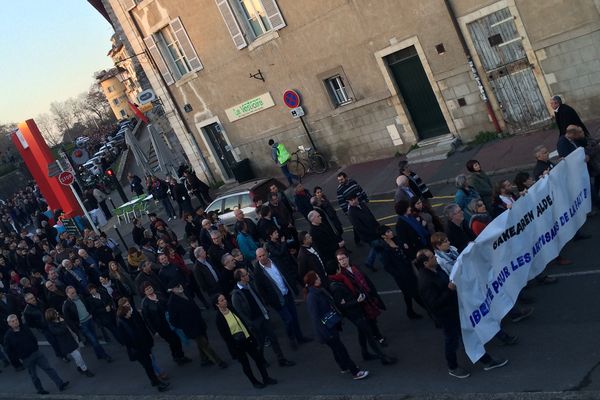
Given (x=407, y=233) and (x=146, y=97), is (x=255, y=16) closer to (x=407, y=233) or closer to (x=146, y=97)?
(x=146, y=97)

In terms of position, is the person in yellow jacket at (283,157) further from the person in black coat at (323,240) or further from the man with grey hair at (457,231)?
the man with grey hair at (457,231)

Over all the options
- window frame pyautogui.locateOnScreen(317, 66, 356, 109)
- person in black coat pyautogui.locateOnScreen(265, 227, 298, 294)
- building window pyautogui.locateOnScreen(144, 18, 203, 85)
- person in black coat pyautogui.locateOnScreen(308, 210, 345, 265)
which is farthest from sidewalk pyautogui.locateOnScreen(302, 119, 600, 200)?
building window pyautogui.locateOnScreen(144, 18, 203, 85)

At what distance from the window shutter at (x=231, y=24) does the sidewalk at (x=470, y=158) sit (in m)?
6.11

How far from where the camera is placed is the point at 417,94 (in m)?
21.5

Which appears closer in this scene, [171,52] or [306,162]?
[306,162]

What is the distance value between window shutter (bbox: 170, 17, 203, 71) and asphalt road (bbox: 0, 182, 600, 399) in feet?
50.7

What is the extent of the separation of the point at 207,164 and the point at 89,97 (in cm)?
11881

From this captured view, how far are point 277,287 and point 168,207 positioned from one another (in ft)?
52.6

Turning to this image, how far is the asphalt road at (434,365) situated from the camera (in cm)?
809

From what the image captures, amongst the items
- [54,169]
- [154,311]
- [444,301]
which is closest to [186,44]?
[54,169]

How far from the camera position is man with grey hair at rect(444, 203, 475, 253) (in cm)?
1005

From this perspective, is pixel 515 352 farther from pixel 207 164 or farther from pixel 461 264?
pixel 207 164

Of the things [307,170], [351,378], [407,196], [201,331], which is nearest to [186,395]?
[201,331]

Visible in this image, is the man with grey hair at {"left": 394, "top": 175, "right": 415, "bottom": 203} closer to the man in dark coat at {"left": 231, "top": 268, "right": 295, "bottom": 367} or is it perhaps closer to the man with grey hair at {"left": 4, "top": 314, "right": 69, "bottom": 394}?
the man in dark coat at {"left": 231, "top": 268, "right": 295, "bottom": 367}
